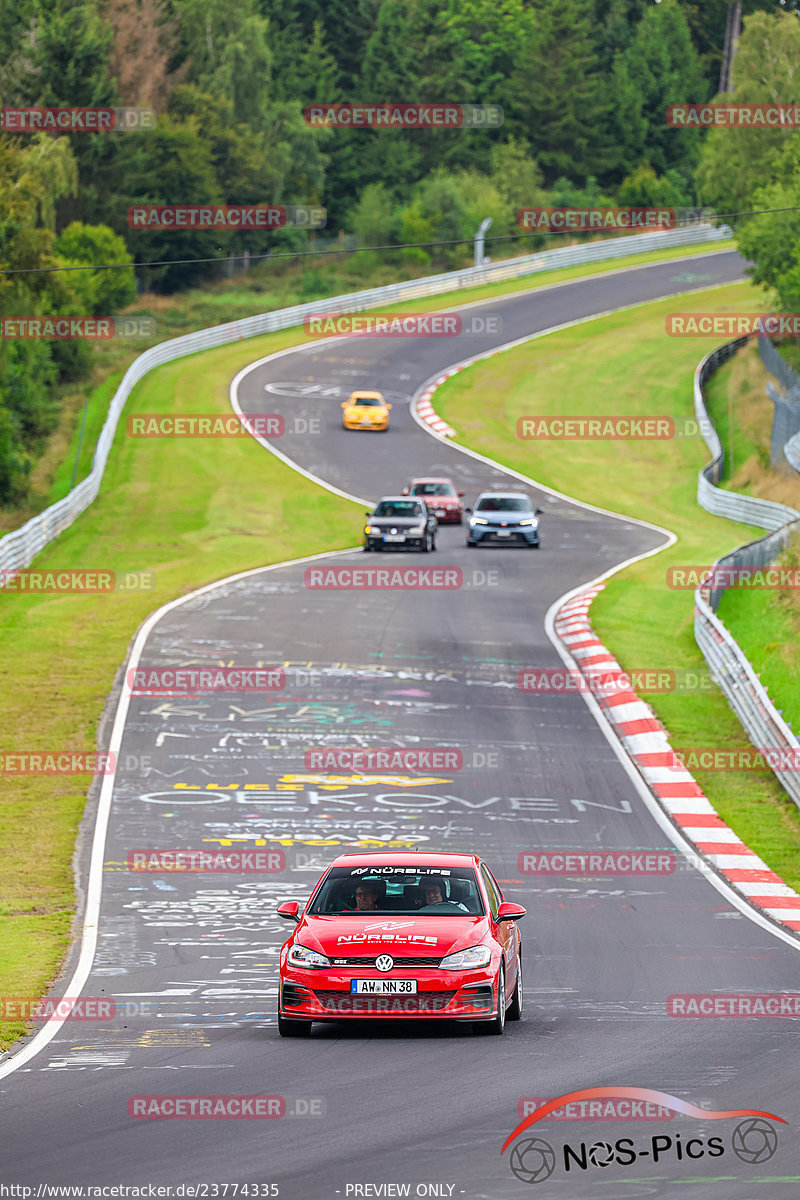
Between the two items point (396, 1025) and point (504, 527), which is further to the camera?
point (504, 527)

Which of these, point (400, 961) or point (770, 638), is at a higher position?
point (400, 961)

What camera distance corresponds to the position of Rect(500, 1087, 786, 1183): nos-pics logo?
25.9 feet

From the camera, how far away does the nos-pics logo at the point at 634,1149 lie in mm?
7902

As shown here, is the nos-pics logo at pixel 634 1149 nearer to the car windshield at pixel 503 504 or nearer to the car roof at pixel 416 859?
the car roof at pixel 416 859

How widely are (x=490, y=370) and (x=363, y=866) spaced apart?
195 ft

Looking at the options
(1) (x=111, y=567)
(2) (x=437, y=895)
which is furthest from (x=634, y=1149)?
(1) (x=111, y=567)

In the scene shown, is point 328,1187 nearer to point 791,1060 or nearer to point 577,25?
point 791,1060

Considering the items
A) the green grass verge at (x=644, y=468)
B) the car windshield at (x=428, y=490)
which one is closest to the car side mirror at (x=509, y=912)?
the green grass verge at (x=644, y=468)

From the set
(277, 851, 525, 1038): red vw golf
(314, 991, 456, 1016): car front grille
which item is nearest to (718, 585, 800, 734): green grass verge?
(277, 851, 525, 1038): red vw golf

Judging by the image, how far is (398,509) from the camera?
41125 millimetres

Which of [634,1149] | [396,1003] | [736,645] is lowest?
[736,645]

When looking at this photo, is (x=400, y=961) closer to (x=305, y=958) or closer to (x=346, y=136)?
(x=305, y=958)

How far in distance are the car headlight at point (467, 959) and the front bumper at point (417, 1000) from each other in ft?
0.14

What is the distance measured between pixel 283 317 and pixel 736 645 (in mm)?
56121
